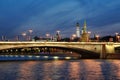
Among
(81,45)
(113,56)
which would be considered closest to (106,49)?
(113,56)

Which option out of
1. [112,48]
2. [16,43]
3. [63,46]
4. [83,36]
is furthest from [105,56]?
[83,36]

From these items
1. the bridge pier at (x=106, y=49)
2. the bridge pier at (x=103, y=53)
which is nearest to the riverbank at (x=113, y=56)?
the bridge pier at (x=106, y=49)

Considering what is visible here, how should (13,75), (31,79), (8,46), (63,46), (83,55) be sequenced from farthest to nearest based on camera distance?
(83,55), (63,46), (8,46), (13,75), (31,79)

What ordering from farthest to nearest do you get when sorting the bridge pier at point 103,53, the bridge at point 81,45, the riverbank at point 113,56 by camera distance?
the bridge pier at point 103,53 < the riverbank at point 113,56 < the bridge at point 81,45

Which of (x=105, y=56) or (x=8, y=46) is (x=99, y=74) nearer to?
(x=8, y=46)

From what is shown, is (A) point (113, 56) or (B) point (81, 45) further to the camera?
(A) point (113, 56)

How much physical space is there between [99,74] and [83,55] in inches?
2546

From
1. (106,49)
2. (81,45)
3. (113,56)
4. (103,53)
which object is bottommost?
(113,56)

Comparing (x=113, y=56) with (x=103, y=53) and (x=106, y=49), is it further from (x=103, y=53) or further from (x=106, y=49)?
(x=106, y=49)

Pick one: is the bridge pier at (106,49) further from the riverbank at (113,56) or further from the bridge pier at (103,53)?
the riverbank at (113,56)

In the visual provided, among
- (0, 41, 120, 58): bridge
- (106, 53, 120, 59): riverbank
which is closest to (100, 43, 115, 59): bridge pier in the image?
(0, 41, 120, 58): bridge

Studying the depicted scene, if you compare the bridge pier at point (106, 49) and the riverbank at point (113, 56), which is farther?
the bridge pier at point (106, 49)

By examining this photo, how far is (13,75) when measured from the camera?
61.5 meters

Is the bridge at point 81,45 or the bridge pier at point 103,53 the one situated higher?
the bridge at point 81,45
